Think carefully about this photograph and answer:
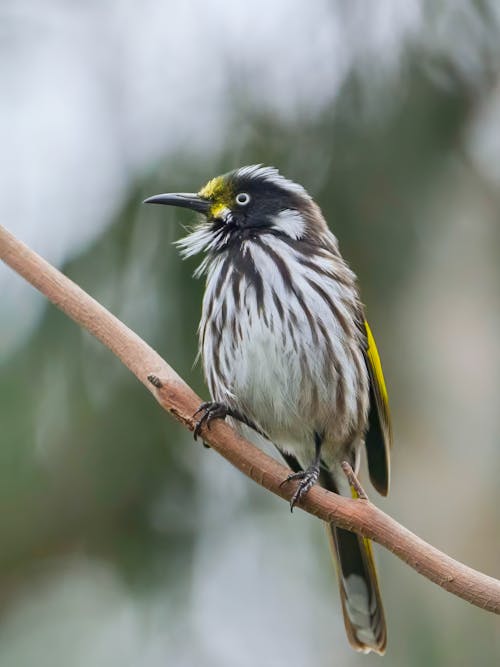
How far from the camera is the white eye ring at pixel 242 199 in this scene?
536 cm

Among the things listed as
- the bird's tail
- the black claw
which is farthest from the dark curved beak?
the bird's tail

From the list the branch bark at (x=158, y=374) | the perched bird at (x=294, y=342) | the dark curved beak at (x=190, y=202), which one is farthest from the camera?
the dark curved beak at (x=190, y=202)

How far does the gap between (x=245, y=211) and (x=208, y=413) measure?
127 centimetres

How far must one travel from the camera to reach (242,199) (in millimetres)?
5359

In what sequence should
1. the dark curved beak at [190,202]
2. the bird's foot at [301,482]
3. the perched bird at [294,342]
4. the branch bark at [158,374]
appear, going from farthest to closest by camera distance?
the dark curved beak at [190,202] → the perched bird at [294,342] → the bird's foot at [301,482] → the branch bark at [158,374]

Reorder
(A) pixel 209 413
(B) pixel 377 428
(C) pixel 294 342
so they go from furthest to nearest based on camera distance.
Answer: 1. (B) pixel 377 428
2. (C) pixel 294 342
3. (A) pixel 209 413

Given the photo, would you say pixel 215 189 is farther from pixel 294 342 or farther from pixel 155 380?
pixel 155 380

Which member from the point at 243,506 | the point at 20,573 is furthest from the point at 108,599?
the point at 243,506

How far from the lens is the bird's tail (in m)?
5.02

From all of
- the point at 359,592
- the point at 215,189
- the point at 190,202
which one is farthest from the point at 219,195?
the point at 359,592

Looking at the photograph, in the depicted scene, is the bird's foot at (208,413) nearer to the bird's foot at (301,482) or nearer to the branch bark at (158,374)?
the branch bark at (158,374)

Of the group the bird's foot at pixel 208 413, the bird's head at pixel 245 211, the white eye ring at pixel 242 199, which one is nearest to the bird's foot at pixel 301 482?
the bird's foot at pixel 208 413

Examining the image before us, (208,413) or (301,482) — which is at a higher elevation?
(208,413)

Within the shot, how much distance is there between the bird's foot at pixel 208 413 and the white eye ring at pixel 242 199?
1.14m
